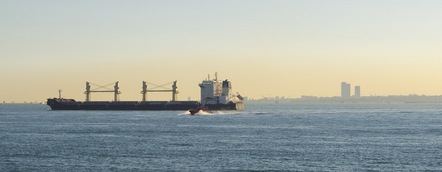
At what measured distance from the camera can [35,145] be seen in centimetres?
7719

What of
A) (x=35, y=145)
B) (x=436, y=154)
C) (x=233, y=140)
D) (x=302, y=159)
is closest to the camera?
(x=302, y=159)

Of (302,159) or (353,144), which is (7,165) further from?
(353,144)

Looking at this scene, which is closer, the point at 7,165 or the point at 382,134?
the point at 7,165

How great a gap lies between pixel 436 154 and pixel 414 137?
2345cm

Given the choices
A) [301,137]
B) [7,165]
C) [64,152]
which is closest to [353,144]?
[301,137]

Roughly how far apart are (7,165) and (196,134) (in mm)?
39913

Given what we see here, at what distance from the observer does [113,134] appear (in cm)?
9694

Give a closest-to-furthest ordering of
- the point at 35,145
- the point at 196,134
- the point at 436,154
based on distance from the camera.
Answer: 1. the point at 436,154
2. the point at 35,145
3. the point at 196,134

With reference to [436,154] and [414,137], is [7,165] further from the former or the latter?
[414,137]

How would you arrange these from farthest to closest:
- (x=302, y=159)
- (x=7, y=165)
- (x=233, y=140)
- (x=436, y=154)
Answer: (x=233, y=140) < (x=436, y=154) < (x=302, y=159) < (x=7, y=165)

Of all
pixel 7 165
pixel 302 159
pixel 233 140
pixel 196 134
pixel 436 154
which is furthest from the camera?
pixel 196 134

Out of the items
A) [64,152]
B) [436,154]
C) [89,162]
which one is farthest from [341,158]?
[64,152]

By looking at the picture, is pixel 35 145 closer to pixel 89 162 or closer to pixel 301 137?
pixel 89 162

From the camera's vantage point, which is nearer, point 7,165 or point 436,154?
point 7,165
